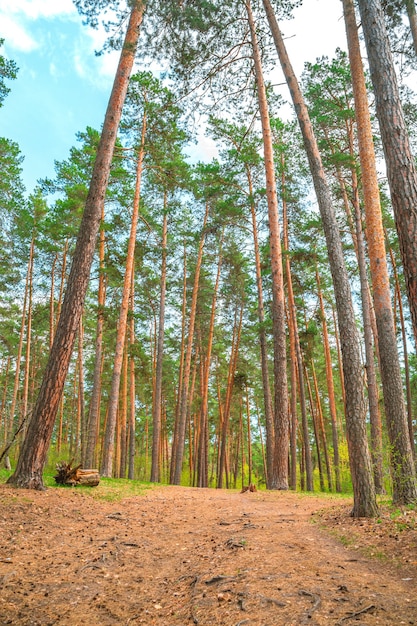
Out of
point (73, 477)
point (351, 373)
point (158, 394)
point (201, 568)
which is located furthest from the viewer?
point (158, 394)

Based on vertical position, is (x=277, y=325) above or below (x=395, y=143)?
below

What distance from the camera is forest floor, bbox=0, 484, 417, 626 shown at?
8.57 ft

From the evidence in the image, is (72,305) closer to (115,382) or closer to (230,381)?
(115,382)

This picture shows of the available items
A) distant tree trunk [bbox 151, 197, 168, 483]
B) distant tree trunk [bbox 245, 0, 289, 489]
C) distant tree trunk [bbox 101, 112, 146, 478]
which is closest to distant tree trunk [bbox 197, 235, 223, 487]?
distant tree trunk [bbox 151, 197, 168, 483]

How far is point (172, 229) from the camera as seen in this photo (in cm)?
1909

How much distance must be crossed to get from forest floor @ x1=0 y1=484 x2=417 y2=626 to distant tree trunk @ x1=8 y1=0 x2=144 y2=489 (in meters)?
0.79

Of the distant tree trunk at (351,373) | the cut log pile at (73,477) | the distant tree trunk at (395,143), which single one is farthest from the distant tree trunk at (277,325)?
the distant tree trunk at (395,143)

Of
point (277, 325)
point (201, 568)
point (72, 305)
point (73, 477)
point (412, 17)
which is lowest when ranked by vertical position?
point (201, 568)

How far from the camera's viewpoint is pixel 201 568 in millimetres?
3637

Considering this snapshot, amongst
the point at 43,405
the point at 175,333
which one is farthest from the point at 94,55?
the point at 175,333

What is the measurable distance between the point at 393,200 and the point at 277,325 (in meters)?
7.57

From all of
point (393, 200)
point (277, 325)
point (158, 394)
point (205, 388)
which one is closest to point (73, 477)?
point (277, 325)

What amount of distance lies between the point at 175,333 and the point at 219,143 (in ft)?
38.8

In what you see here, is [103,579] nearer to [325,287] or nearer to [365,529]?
[365,529]
